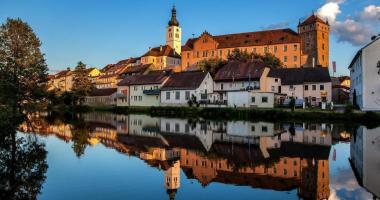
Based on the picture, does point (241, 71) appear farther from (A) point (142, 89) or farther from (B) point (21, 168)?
(B) point (21, 168)

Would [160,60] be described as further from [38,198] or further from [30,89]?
[38,198]

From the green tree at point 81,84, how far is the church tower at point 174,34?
62.8 meters

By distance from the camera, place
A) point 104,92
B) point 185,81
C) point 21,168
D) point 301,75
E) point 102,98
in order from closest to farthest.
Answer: point 21,168
point 301,75
point 185,81
point 102,98
point 104,92

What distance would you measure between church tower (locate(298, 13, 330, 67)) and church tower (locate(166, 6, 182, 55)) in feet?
168

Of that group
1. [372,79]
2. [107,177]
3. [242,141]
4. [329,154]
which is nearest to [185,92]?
[372,79]

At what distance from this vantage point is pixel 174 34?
444 ft

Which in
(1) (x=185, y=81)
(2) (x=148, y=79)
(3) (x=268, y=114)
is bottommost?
(3) (x=268, y=114)

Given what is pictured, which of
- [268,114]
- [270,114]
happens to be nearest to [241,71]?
[268,114]

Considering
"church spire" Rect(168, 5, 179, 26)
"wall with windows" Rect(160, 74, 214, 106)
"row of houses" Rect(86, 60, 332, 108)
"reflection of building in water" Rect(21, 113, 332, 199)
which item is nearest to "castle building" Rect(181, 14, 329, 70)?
"row of houses" Rect(86, 60, 332, 108)

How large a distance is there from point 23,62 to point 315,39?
75012 millimetres

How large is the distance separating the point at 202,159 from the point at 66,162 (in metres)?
5.42

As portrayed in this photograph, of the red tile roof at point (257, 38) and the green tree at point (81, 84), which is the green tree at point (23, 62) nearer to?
the green tree at point (81, 84)

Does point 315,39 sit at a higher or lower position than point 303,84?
higher

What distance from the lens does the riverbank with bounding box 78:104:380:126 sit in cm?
3369
